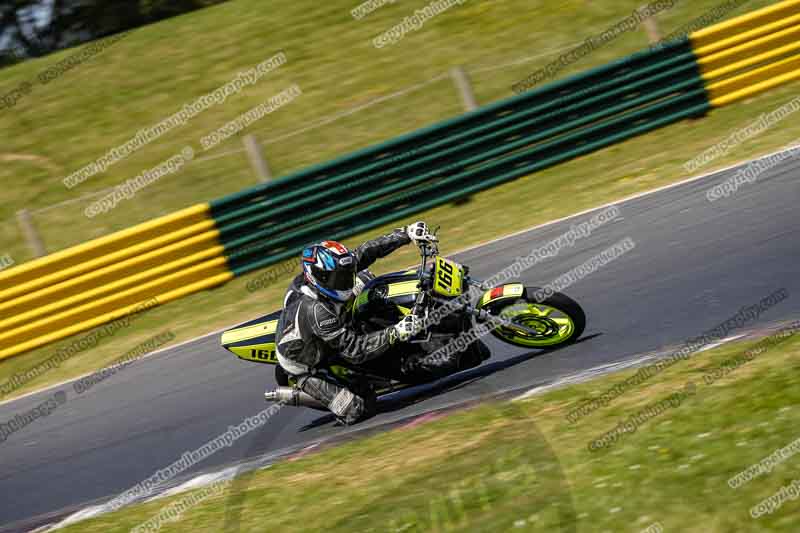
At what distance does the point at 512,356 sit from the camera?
7.85 meters

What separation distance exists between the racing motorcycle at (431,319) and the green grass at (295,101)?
4.84 meters

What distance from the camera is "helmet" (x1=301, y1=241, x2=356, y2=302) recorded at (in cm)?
687

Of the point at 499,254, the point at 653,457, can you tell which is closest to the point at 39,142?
the point at 499,254

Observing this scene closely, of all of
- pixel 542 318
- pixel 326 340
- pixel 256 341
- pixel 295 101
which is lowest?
pixel 542 318

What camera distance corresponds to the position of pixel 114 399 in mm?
9867

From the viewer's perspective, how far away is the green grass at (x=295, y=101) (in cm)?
1309

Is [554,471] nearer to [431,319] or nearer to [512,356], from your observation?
[431,319]

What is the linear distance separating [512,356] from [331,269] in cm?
193

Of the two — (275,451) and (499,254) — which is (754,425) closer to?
(275,451)

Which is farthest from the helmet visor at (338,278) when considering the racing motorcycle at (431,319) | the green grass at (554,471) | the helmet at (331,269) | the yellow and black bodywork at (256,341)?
the green grass at (554,471)

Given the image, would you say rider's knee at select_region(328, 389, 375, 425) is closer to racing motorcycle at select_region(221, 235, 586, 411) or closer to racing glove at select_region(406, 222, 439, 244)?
racing motorcycle at select_region(221, 235, 586, 411)

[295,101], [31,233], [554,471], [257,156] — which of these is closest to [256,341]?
[554,471]

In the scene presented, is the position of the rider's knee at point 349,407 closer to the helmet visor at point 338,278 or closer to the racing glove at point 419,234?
the helmet visor at point 338,278

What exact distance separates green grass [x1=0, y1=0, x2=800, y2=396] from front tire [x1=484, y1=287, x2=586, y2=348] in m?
4.90
